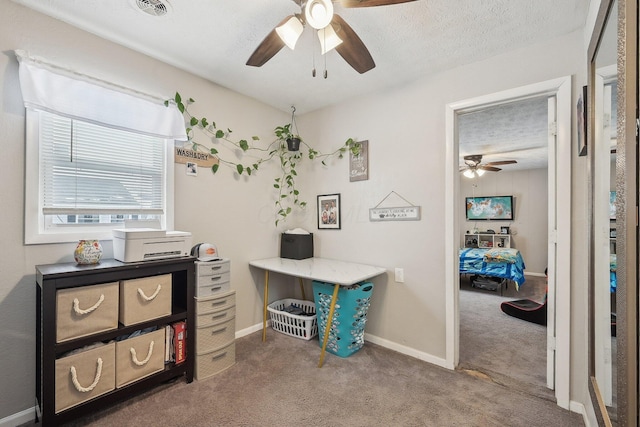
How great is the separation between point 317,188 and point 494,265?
10.9 ft

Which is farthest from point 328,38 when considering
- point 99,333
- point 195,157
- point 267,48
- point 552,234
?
point 99,333

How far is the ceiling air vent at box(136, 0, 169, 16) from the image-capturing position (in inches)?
62.9

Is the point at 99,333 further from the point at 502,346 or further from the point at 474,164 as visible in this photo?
the point at 474,164

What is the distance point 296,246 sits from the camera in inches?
117

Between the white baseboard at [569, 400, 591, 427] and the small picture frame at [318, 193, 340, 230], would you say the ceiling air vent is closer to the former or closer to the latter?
the small picture frame at [318, 193, 340, 230]

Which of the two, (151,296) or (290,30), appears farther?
(151,296)

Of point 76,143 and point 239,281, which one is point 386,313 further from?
point 76,143

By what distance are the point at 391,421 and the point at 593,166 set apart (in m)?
1.70

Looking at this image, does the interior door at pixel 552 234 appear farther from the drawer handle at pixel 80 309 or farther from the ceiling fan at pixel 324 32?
the drawer handle at pixel 80 309

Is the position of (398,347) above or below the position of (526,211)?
below

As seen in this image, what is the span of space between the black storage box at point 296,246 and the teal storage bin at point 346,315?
1.89 ft

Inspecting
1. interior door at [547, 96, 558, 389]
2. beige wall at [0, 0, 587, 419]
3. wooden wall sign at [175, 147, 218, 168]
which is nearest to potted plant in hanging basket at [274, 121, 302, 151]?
beige wall at [0, 0, 587, 419]

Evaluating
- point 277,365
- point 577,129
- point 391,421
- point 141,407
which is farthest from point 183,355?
point 577,129

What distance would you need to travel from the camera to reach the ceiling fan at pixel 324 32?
52.2 inches
